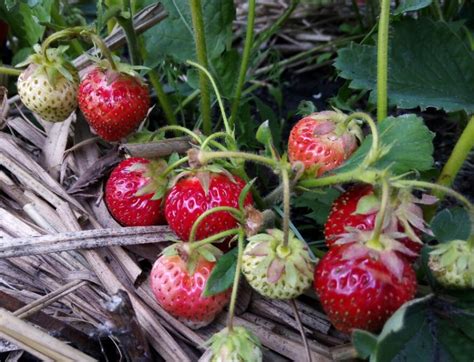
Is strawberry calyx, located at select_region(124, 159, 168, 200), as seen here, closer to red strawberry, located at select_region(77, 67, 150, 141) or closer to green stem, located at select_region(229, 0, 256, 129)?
red strawberry, located at select_region(77, 67, 150, 141)

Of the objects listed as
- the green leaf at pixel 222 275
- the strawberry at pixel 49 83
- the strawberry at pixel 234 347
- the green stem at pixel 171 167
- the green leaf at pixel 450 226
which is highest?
the strawberry at pixel 49 83

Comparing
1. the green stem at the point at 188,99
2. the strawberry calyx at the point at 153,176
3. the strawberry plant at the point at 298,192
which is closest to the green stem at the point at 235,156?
the strawberry plant at the point at 298,192

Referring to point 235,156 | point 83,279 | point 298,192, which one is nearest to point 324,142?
point 298,192

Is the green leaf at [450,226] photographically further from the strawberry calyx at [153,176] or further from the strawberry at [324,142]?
the strawberry calyx at [153,176]

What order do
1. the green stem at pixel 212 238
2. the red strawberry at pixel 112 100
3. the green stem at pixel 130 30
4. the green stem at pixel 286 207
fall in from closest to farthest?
the green stem at pixel 286 207
the green stem at pixel 212 238
the red strawberry at pixel 112 100
the green stem at pixel 130 30

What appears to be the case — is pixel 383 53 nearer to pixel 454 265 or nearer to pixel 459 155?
pixel 459 155
